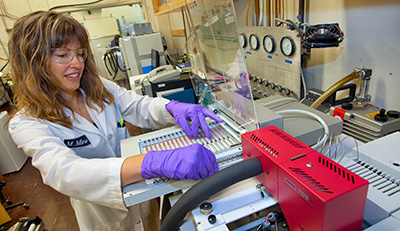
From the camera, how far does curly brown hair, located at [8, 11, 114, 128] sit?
0.83 m

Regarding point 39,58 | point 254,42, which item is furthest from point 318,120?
point 39,58

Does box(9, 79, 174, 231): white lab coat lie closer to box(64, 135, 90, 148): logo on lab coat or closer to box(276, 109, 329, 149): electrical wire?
box(64, 135, 90, 148): logo on lab coat

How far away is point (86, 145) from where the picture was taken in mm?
988

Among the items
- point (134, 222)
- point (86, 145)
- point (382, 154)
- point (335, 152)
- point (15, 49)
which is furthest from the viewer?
point (134, 222)

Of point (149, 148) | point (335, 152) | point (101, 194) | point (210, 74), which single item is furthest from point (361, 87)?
point (101, 194)

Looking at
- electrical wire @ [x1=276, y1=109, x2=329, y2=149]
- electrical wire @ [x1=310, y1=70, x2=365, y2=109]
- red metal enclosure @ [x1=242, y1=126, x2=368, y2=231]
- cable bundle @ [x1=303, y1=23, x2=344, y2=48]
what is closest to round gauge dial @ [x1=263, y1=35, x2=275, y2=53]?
cable bundle @ [x1=303, y1=23, x2=344, y2=48]

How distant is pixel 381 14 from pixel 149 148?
119cm

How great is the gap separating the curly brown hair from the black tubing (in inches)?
25.7

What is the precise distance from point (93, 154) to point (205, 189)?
707 millimetres

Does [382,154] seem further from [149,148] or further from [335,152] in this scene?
[149,148]

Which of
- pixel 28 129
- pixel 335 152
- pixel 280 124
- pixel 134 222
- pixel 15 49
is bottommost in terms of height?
pixel 134 222

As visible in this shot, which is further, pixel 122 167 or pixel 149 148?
pixel 149 148

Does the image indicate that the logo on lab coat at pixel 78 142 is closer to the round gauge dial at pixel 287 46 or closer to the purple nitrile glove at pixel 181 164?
the purple nitrile glove at pixel 181 164

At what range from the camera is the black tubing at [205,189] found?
55 centimetres
